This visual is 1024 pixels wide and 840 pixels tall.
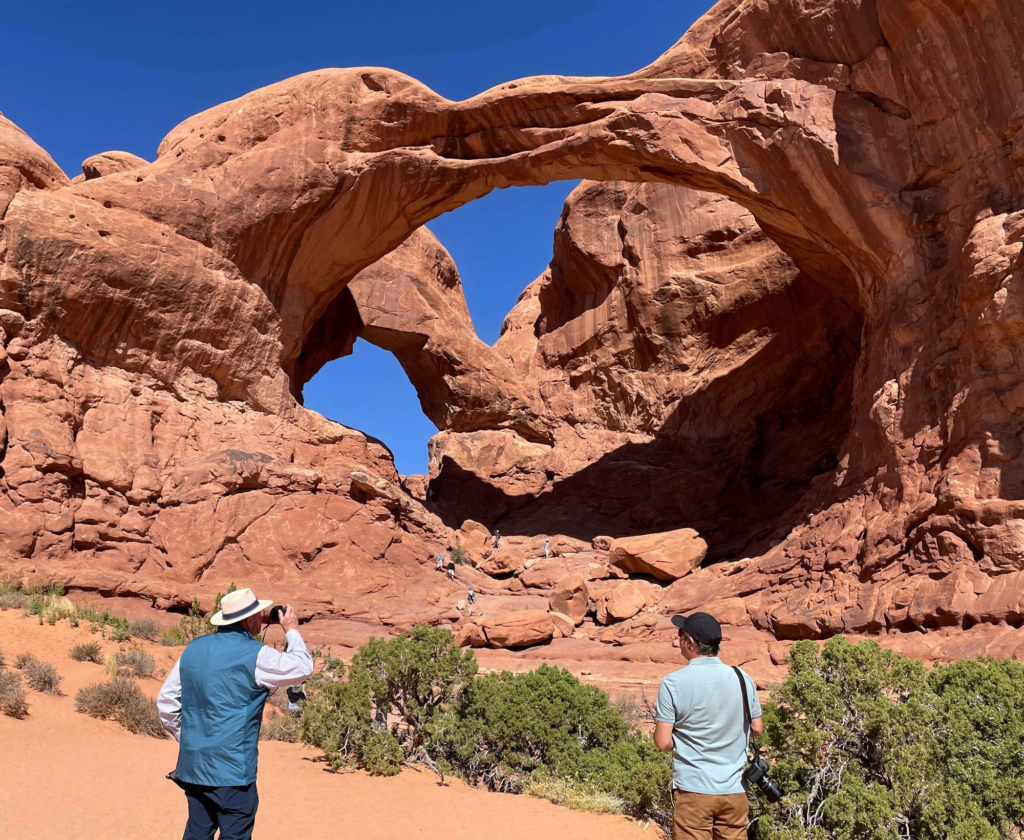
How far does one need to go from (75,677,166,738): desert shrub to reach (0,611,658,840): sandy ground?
12 cm

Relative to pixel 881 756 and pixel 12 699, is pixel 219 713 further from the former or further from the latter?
pixel 12 699

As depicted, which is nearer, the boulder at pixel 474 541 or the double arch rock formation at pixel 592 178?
the double arch rock formation at pixel 592 178

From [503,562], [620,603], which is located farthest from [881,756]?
[503,562]

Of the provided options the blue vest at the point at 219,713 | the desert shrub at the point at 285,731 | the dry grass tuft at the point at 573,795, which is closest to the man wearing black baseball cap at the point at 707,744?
the blue vest at the point at 219,713

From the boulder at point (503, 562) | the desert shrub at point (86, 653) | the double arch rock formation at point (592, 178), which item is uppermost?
the double arch rock formation at point (592, 178)

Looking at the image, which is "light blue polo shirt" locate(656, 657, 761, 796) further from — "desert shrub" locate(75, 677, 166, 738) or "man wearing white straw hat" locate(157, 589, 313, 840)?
"desert shrub" locate(75, 677, 166, 738)

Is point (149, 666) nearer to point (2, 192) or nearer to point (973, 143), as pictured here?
point (2, 192)

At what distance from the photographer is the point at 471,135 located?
19500 millimetres

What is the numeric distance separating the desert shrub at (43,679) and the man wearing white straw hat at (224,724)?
21.3 feet

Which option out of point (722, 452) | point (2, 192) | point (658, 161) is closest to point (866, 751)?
point (658, 161)

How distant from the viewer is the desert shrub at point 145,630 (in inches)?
504

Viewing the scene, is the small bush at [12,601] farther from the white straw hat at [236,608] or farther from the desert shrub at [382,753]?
the white straw hat at [236,608]

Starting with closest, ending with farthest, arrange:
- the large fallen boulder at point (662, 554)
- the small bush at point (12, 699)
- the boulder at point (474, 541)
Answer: the small bush at point (12, 699) → the large fallen boulder at point (662, 554) → the boulder at point (474, 541)

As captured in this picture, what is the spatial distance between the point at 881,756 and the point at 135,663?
8.99 metres
